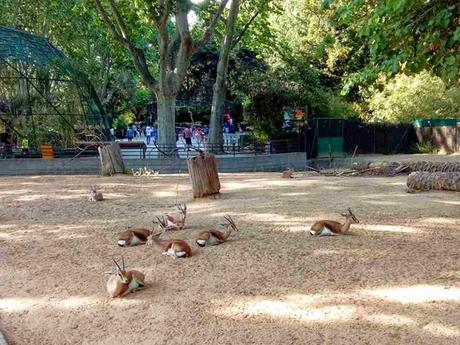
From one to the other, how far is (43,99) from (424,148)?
65.4ft

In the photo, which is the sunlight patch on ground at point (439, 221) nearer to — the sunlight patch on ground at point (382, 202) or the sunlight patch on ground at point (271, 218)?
the sunlight patch on ground at point (382, 202)

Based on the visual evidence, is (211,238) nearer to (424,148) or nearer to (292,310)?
(292,310)

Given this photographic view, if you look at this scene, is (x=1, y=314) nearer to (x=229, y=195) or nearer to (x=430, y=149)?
(x=229, y=195)

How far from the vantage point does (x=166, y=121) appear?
20.2 meters

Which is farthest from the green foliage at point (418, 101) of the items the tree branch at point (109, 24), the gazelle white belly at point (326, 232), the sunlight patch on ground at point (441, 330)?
the sunlight patch on ground at point (441, 330)

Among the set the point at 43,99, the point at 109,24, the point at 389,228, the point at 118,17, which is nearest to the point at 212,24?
the point at 118,17

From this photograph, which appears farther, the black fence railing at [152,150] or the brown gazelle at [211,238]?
the black fence railing at [152,150]

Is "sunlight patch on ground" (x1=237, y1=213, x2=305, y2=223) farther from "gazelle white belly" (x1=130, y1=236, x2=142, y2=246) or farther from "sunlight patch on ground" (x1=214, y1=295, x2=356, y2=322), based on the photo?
"sunlight patch on ground" (x1=214, y1=295, x2=356, y2=322)

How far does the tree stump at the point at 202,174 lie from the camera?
9.79 metres

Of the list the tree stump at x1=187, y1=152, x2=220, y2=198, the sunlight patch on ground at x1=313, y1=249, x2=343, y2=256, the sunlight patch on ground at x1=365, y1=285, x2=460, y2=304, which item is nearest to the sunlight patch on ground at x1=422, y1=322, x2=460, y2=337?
the sunlight patch on ground at x1=365, y1=285, x2=460, y2=304

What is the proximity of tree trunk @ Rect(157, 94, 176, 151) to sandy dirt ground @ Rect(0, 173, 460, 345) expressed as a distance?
11.4 m

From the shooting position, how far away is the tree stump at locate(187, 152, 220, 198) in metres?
9.79

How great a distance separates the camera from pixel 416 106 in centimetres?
2984

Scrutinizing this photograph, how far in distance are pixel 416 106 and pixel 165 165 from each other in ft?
58.1
